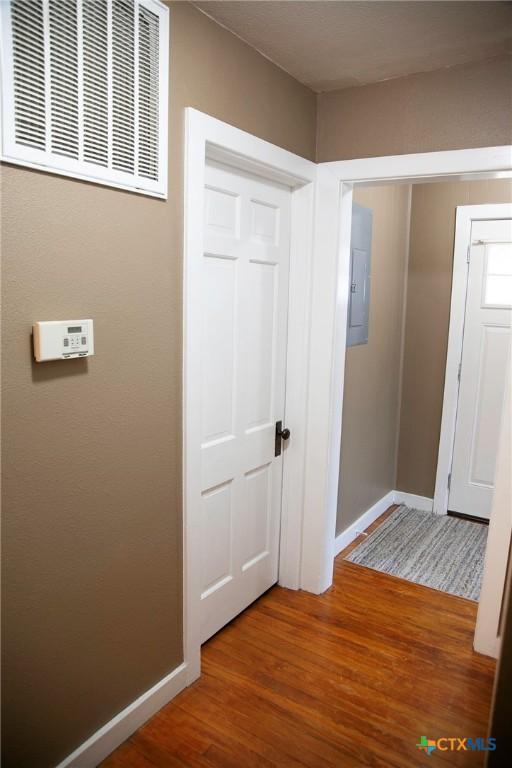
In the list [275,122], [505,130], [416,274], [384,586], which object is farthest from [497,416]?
[275,122]

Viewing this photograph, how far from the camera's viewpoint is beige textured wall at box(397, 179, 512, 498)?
3.57 m

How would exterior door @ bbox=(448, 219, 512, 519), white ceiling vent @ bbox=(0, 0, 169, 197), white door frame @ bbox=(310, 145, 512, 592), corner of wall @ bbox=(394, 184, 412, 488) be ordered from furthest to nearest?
1. corner of wall @ bbox=(394, 184, 412, 488)
2. exterior door @ bbox=(448, 219, 512, 519)
3. white door frame @ bbox=(310, 145, 512, 592)
4. white ceiling vent @ bbox=(0, 0, 169, 197)

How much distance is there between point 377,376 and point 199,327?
1.87 meters

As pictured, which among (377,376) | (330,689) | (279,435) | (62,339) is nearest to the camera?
(62,339)

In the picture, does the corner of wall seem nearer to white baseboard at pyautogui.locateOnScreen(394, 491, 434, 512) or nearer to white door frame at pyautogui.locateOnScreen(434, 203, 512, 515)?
white baseboard at pyautogui.locateOnScreen(394, 491, 434, 512)

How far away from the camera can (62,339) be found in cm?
141

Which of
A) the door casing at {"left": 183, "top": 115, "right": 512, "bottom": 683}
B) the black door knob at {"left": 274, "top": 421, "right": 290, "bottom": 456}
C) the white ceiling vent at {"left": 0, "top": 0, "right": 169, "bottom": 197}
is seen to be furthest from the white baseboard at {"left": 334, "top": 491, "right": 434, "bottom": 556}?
the white ceiling vent at {"left": 0, "top": 0, "right": 169, "bottom": 197}

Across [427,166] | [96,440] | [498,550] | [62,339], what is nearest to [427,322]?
[427,166]

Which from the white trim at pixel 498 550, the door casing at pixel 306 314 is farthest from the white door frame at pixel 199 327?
the white trim at pixel 498 550

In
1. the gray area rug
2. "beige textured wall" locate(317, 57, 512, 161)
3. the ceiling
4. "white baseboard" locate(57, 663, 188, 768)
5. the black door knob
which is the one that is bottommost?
the gray area rug

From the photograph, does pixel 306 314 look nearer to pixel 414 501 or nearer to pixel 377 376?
pixel 377 376

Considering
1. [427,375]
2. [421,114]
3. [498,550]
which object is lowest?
[498,550]

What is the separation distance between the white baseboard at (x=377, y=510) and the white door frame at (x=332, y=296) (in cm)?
43

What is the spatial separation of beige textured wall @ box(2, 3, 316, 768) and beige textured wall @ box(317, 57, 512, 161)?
0.54m
